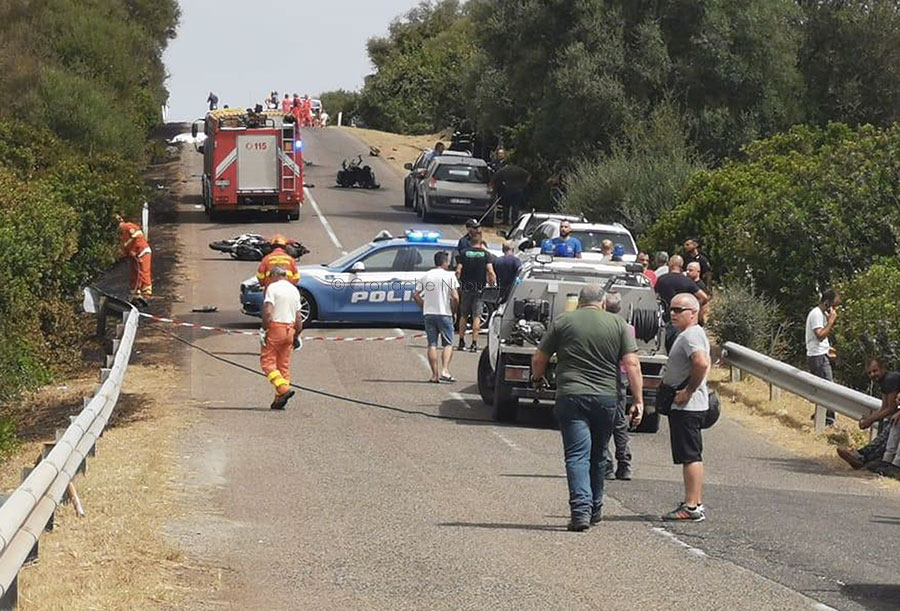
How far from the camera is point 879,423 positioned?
1672 cm

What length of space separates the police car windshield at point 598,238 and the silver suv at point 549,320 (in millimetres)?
8612

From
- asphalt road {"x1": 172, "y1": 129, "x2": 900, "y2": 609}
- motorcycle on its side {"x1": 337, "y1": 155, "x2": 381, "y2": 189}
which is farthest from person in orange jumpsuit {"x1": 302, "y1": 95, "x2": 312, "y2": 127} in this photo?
asphalt road {"x1": 172, "y1": 129, "x2": 900, "y2": 609}

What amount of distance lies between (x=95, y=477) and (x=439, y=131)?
67.9 meters

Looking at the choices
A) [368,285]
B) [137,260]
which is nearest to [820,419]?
[368,285]

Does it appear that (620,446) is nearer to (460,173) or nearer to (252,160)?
(252,160)

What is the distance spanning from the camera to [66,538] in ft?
35.0

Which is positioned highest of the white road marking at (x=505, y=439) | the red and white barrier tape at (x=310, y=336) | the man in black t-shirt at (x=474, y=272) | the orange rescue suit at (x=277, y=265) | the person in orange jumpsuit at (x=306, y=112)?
the person in orange jumpsuit at (x=306, y=112)

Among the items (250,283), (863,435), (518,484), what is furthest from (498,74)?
(518,484)

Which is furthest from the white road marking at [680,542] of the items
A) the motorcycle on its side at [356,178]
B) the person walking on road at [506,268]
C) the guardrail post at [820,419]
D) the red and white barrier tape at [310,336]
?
the motorcycle on its side at [356,178]

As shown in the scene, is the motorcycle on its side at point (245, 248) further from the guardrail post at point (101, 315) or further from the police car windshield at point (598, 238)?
the police car windshield at point (598, 238)

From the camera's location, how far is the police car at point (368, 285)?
88.9 feet

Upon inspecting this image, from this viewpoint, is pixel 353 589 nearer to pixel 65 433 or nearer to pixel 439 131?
pixel 65 433

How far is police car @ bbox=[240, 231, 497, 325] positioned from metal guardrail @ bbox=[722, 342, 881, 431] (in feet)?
21.3

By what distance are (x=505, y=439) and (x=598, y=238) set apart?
10933 mm
